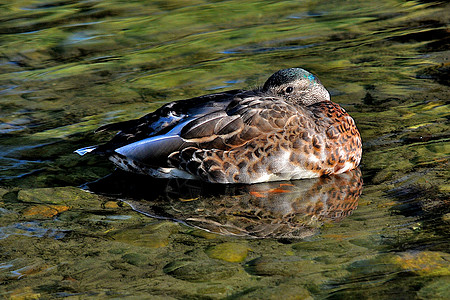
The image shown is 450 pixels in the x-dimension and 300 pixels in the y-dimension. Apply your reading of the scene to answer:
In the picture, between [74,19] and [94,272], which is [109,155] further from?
[74,19]

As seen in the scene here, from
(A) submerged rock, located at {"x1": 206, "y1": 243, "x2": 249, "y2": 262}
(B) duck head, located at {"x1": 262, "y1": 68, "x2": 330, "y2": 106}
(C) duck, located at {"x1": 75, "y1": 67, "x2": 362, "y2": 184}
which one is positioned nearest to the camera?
(A) submerged rock, located at {"x1": 206, "y1": 243, "x2": 249, "y2": 262}

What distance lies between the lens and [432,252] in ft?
13.5

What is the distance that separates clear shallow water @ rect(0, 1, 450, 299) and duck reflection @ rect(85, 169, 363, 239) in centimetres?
3

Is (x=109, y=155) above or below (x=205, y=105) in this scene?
below

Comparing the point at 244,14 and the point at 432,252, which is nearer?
the point at 432,252

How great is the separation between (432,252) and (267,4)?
29.6ft

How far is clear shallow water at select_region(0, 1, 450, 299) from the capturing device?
4.10 meters

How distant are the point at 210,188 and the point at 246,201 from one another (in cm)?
52

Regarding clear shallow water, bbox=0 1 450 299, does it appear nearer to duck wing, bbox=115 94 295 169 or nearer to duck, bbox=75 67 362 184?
duck, bbox=75 67 362 184

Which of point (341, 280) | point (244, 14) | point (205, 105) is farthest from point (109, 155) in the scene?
point (244, 14)

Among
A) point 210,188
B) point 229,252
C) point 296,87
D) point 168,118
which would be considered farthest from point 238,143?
point 229,252

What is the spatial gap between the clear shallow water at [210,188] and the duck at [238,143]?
193mm

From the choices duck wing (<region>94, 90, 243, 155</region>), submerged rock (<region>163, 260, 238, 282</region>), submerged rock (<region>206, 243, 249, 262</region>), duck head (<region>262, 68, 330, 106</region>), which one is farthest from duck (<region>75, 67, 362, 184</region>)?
submerged rock (<region>163, 260, 238, 282</region>)

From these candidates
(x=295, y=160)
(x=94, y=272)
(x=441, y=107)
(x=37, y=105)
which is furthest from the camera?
(x=37, y=105)
